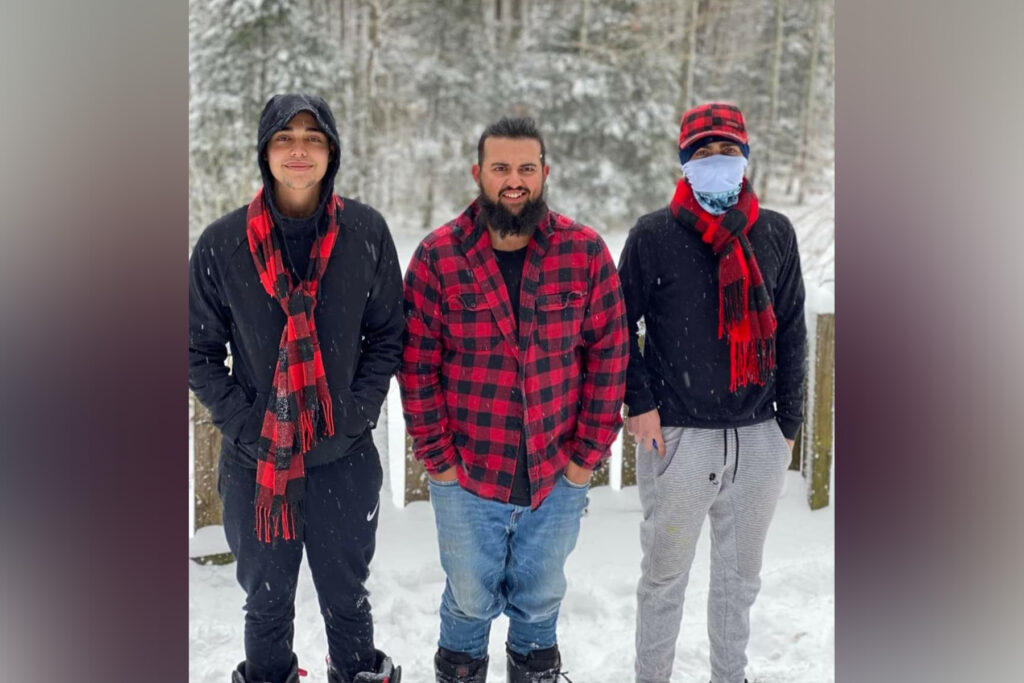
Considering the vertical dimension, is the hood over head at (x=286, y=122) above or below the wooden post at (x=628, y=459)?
above

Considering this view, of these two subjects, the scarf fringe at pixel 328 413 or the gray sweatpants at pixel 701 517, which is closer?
the scarf fringe at pixel 328 413

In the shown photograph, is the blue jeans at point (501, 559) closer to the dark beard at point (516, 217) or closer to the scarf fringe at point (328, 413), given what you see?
the scarf fringe at point (328, 413)

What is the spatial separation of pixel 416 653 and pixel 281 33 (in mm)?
8783

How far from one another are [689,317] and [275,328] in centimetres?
123

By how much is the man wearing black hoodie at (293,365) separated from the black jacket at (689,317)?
0.76 m

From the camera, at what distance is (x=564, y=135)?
11266 millimetres

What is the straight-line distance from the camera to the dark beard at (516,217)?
242cm

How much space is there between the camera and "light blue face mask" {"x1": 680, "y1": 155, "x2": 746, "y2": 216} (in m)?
2.56

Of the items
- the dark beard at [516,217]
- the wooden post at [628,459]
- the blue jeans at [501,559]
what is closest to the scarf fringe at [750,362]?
the blue jeans at [501,559]

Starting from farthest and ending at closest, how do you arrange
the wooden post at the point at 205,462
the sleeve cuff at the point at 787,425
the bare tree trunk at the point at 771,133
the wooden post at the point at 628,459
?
the bare tree trunk at the point at 771,133 < the wooden post at the point at 628,459 < the wooden post at the point at 205,462 < the sleeve cuff at the point at 787,425

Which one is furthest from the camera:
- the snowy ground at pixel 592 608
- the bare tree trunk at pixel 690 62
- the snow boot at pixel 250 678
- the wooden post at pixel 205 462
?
the bare tree trunk at pixel 690 62

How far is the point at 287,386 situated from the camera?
233 cm
